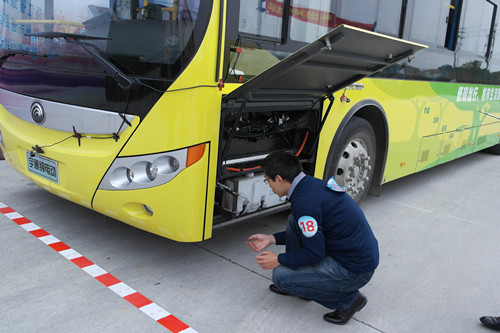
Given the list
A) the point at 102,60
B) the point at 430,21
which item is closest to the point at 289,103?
the point at 102,60

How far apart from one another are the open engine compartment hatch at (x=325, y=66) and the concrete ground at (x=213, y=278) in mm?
1424

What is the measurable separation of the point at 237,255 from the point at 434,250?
6.59ft

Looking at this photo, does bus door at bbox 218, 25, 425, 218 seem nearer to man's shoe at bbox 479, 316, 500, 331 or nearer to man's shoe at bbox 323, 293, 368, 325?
man's shoe at bbox 323, 293, 368, 325

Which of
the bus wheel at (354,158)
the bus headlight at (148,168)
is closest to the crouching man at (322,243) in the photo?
the bus headlight at (148,168)

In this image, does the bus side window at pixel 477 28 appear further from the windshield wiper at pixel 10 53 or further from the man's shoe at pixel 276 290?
the windshield wiper at pixel 10 53

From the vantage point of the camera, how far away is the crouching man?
2637 millimetres

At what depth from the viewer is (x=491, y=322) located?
2957mm

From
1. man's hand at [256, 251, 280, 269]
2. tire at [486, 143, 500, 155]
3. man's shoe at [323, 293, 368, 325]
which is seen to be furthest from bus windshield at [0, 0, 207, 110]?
tire at [486, 143, 500, 155]

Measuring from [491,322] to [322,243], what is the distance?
1385mm

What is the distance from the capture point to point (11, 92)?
3.87 meters

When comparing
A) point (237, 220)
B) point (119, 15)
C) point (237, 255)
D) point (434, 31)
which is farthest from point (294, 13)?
point (434, 31)

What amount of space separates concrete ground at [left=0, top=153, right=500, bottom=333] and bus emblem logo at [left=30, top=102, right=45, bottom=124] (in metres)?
1.05

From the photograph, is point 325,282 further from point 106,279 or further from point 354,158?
point 354,158

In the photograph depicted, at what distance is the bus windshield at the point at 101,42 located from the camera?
2.84 metres
